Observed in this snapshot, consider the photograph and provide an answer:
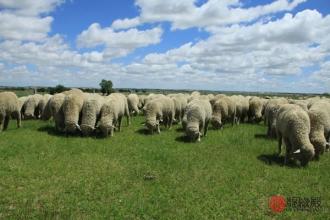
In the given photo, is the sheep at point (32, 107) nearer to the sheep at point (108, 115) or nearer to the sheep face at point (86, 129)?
the sheep at point (108, 115)

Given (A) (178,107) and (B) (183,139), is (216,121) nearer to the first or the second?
(A) (178,107)

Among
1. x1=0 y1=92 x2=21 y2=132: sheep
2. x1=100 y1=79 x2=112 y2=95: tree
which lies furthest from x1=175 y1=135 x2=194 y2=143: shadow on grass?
x1=100 y1=79 x2=112 y2=95: tree

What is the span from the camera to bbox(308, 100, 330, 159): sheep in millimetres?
15977

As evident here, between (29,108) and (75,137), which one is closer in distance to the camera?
(75,137)

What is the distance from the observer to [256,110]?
105 feet

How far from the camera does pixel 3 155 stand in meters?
14.4

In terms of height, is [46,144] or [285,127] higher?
[285,127]

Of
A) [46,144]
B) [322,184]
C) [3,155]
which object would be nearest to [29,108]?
[46,144]

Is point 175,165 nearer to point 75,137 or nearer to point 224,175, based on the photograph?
point 224,175

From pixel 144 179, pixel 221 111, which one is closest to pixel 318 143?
pixel 144 179

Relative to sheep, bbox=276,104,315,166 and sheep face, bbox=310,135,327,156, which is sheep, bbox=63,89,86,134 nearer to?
sheep, bbox=276,104,315,166

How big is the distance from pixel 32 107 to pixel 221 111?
14.4m

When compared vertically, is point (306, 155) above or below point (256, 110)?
below

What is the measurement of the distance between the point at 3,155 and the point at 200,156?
25.4 ft
